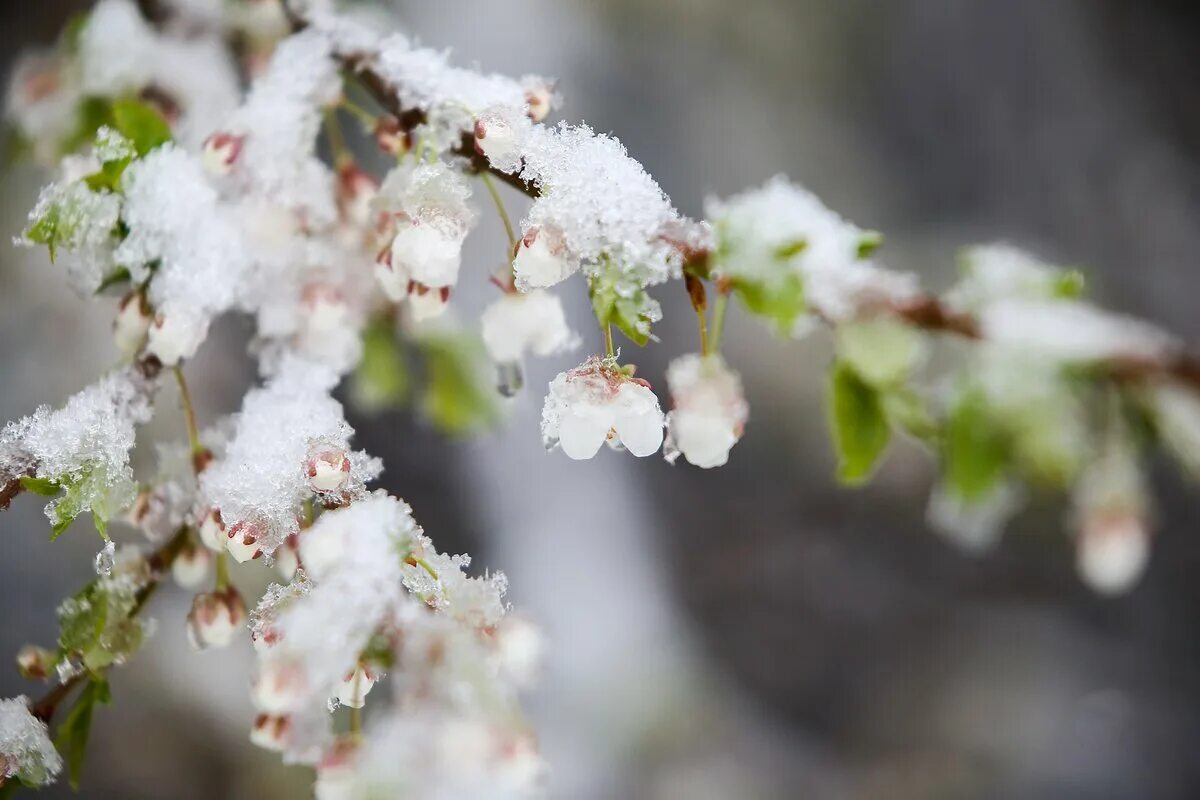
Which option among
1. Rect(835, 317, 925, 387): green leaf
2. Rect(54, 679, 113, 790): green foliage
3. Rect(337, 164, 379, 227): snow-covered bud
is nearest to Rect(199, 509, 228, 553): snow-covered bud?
Rect(54, 679, 113, 790): green foliage

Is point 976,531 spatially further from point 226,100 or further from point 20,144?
point 20,144

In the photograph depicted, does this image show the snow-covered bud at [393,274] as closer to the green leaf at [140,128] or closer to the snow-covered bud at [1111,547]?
the green leaf at [140,128]

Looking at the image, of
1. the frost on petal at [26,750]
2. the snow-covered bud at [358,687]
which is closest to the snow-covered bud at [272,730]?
the snow-covered bud at [358,687]

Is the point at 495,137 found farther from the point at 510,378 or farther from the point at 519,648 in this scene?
the point at 519,648

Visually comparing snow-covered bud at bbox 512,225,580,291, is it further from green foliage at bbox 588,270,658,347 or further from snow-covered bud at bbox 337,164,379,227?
Result: snow-covered bud at bbox 337,164,379,227

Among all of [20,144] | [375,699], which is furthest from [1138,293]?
[20,144]

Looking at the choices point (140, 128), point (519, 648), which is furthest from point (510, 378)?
point (140, 128)
